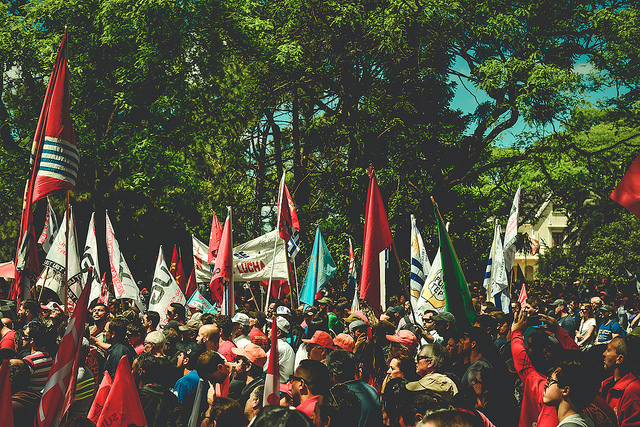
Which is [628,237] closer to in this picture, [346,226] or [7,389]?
[346,226]

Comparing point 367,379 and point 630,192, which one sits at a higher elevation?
point 630,192

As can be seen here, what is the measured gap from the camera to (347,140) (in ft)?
75.3

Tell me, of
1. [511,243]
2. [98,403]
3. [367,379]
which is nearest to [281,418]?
[98,403]

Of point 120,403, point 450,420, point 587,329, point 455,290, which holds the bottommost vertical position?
point 587,329

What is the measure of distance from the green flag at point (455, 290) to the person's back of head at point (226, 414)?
3.68 meters

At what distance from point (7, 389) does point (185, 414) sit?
1.81 m

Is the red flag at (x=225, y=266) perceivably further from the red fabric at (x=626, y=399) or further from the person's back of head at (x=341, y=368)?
the red fabric at (x=626, y=399)

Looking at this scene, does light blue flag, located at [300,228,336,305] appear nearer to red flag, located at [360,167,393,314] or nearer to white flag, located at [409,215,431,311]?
white flag, located at [409,215,431,311]

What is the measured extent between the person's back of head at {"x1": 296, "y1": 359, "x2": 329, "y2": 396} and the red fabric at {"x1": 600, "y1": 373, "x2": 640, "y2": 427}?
225cm

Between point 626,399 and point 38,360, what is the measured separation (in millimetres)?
4756

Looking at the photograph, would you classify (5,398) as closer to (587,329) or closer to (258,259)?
(258,259)

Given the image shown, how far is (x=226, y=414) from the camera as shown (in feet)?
14.2

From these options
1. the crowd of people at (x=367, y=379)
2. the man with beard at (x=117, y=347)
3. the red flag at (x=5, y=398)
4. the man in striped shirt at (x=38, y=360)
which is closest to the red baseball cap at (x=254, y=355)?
the crowd of people at (x=367, y=379)

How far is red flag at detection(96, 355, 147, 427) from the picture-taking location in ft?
14.7
